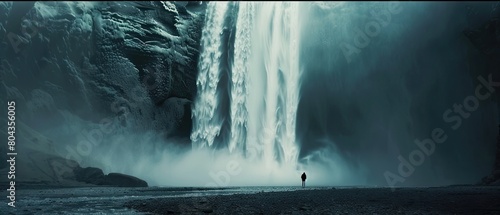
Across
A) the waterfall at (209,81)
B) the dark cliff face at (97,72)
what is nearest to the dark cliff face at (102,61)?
the dark cliff face at (97,72)

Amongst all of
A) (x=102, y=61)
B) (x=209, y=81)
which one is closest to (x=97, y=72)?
(x=102, y=61)

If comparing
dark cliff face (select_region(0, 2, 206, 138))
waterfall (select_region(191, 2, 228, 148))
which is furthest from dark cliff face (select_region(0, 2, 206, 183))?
waterfall (select_region(191, 2, 228, 148))

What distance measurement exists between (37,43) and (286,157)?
35520 millimetres

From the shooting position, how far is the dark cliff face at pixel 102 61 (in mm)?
45062

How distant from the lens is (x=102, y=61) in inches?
2080

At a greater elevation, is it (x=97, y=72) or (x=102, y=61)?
(x=102, y=61)

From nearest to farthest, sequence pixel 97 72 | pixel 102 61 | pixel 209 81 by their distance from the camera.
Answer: pixel 97 72 → pixel 102 61 → pixel 209 81

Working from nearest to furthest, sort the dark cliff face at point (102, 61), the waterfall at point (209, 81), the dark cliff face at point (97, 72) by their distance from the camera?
the dark cliff face at point (97, 72) < the dark cliff face at point (102, 61) < the waterfall at point (209, 81)

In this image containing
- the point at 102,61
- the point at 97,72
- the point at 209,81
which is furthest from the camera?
the point at 209,81

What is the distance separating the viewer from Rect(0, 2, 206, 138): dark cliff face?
45.1 m

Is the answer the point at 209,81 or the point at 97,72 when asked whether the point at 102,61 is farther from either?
the point at 209,81

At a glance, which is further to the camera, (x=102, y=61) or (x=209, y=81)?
(x=209, y=81)

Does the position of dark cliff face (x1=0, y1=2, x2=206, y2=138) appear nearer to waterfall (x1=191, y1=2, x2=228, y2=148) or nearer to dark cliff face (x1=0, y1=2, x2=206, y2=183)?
dark cliff face (x1=0, y1=2, x2=206, y2=183)

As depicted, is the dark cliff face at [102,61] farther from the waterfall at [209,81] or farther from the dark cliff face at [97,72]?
the waterfall at [209,81]
